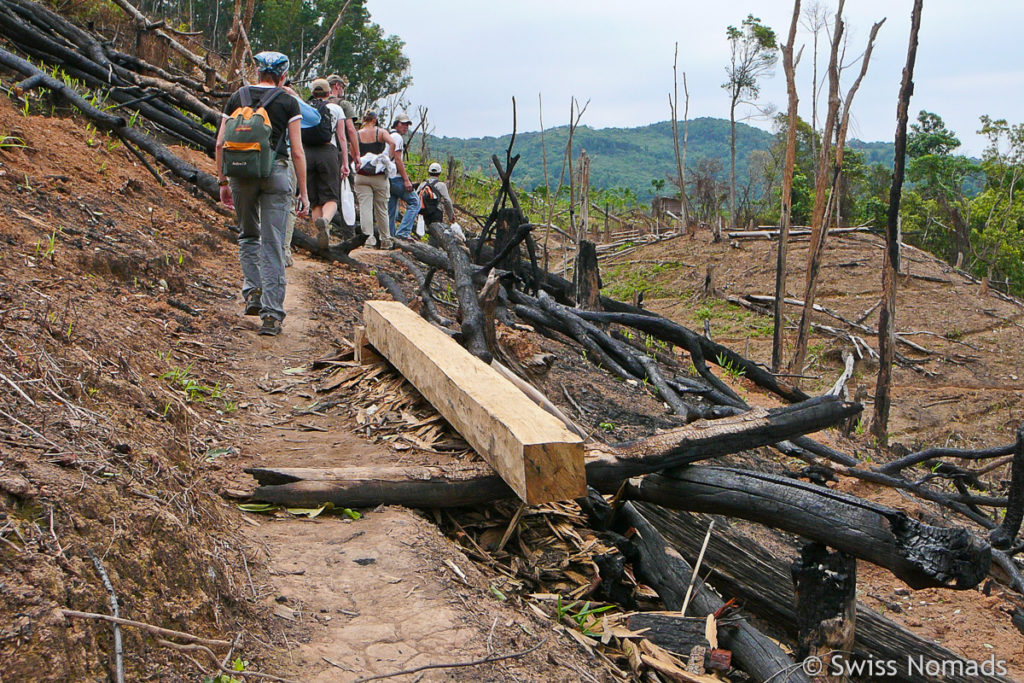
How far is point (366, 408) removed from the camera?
14.8 ft

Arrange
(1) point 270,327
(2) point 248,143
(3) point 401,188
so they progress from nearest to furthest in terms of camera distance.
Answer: (2) point 248,143 → (1) point 270,327 → (3) point 401,188

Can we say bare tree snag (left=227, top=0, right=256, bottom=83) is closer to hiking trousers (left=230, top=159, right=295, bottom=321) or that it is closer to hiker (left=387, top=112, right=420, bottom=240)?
hiker (left=387, top=112, right=420, bottom=240)

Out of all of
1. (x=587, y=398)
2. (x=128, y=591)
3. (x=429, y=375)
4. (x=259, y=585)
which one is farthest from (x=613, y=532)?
(x=587, y=398)

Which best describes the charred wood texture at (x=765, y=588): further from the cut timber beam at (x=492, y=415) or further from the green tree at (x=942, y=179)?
the green tree at (x=942, y=179)

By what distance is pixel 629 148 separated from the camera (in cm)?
11350

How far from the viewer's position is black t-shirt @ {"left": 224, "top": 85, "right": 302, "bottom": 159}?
5.22 metres

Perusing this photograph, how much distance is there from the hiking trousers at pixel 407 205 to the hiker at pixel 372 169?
0.33m

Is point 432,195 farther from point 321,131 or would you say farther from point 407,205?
point 321,131

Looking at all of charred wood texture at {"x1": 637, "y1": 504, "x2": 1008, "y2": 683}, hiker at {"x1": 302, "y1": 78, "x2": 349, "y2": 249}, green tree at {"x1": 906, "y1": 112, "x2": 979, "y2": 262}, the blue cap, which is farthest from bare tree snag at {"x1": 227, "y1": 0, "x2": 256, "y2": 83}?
green tree at {"x1": 906, "y1": 112, "x2": 979, "y2": 262}

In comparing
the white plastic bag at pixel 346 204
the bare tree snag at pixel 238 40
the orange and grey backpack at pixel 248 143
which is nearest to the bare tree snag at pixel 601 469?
the orange and grey backpack at pixel 248 143

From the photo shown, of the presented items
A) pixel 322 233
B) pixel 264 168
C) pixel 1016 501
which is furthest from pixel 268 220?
pixel 1016 501

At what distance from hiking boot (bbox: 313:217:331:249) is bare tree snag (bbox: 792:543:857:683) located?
19.3ft

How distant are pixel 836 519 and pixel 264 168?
3.98 metres

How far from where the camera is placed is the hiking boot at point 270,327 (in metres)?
5.66
